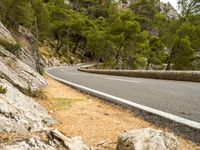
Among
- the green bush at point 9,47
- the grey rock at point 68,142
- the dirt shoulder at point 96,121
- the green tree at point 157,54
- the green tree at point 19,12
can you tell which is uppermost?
the green tree at point 19,12

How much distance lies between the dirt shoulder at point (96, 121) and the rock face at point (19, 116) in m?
0.36

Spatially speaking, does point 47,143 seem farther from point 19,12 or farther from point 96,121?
point 19,12

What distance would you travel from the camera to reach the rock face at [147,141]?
3.55 meters

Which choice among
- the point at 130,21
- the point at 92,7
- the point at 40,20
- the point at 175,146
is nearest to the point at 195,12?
the point at 130,21

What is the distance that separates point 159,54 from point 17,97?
4626 centimetres

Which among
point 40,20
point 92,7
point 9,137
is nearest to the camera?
point 9,137

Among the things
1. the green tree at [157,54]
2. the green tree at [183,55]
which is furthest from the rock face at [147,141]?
Answer: the green tree at [157,54]

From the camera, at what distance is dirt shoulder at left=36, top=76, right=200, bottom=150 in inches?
187

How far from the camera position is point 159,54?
50.8 meters

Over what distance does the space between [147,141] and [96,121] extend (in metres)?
2.55

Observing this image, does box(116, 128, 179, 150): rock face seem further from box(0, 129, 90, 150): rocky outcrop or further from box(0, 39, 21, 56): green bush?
box(0, 39, 21, 56): green bush

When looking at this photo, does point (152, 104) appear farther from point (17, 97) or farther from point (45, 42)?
point (45, 42)

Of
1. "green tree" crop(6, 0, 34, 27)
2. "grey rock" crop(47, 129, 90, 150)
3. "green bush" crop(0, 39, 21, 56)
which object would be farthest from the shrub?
"green tree" crop(6, 0, 34, 27)

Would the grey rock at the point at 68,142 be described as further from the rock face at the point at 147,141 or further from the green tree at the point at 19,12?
the green tree at the point at 19,12
